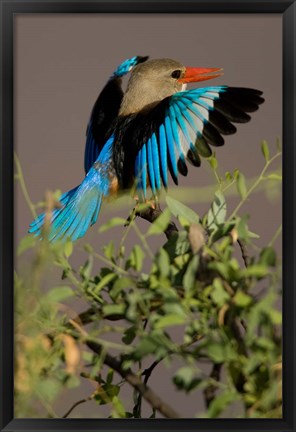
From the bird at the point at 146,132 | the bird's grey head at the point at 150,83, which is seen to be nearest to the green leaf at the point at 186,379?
the bird at the point at 146,132

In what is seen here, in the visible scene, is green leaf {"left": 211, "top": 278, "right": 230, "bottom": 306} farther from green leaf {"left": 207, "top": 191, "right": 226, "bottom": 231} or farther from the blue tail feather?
the blue tail feather

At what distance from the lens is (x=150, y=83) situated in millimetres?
2551

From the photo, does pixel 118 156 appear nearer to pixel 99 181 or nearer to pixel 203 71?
pixel 99 181

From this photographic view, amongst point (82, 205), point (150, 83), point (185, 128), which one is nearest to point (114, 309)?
point (185, 128)

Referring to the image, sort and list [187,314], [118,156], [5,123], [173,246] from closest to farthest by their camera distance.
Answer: [187,314] < [173,246] < [5,123] < [118,156]

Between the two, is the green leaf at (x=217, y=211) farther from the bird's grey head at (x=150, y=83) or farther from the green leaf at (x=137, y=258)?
the bird's grey head at (x=150, y=83)

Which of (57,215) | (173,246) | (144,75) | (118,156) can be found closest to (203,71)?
(144,75)

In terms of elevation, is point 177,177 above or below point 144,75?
below

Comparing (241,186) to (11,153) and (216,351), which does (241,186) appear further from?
(11,153)

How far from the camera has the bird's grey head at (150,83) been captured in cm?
250

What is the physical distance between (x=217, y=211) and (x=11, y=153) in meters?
0.39

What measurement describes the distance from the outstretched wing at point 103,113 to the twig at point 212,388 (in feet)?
4.62

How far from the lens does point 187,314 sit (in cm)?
99

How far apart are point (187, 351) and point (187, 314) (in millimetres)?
56
